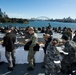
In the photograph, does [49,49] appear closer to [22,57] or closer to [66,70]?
[66,70]

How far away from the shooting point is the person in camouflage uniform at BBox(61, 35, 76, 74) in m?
5.51

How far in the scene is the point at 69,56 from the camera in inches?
221

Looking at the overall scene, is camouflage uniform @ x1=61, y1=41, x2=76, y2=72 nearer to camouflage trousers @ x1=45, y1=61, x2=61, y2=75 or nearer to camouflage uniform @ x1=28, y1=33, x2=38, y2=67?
camouflage trousers @ x1=45, y1=61, x2=61, y2=75

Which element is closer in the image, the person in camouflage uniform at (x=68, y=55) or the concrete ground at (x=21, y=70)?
the person in camouflage uniform at (x=68, y=55)

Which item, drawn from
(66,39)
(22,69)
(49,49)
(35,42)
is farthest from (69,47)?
(22,69)

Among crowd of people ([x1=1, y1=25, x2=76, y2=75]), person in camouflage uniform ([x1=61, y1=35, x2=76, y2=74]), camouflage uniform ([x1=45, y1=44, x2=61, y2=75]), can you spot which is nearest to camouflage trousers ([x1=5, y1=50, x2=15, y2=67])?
crowd of people ([x1=1, y1=25, x2=76, y2=75])

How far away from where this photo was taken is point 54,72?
529cm

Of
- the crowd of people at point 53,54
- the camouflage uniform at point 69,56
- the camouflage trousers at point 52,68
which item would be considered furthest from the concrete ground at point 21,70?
the camouflage trousers at point 52,68

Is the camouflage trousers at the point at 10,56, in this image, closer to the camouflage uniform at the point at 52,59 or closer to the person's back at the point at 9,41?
the person's back at the point at 9,41

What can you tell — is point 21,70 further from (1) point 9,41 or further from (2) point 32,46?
(1) point 9,41

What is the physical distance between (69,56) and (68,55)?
0.14 feet

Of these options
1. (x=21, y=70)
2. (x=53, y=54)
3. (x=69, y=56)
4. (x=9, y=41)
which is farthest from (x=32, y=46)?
(x=69, y=56)

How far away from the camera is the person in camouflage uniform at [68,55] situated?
18.1 ft

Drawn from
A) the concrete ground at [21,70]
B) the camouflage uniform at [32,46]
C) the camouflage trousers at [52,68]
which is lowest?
the concrete ground at [21,70]
